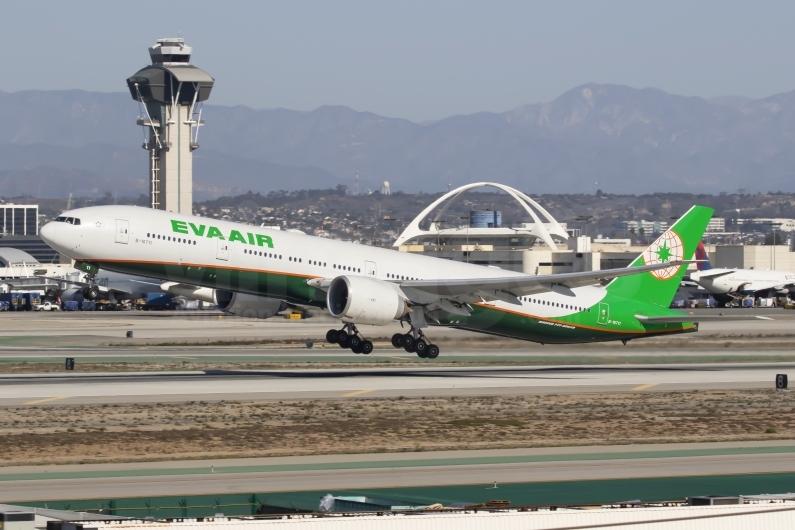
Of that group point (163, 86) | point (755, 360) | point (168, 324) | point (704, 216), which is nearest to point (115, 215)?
point (704, 216)

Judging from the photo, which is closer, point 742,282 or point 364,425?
point 364,425

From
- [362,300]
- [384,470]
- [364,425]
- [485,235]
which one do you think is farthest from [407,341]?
[485,235]

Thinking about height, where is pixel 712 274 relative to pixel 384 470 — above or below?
above

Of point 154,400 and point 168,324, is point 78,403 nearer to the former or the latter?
point 154,400

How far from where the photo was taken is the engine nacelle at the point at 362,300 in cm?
3856

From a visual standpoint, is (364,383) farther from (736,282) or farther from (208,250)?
(736,282)

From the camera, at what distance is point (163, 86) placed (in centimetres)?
19100

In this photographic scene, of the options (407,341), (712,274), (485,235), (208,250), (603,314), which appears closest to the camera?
(208,250)

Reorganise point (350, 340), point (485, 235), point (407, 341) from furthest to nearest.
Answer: point (485, 235)
point (407, 341)
point (350, 340)

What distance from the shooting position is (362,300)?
127 feet

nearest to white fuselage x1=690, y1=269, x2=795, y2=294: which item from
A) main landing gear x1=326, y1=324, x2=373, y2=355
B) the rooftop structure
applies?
the rooftop structure

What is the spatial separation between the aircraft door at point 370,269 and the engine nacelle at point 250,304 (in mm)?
3663

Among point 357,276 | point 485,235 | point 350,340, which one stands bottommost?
point 350,340

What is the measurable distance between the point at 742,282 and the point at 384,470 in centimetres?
11172
